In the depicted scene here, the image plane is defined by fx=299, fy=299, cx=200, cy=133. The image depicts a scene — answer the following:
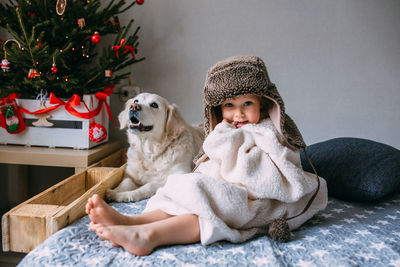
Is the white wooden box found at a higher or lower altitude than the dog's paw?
higher

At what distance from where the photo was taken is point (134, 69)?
7.22ft

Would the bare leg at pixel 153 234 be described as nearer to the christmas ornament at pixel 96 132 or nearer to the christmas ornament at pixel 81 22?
the christmas ornament at pixel 96 132

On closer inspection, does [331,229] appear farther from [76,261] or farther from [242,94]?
[76,261]

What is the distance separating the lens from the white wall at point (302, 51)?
208 centimetres

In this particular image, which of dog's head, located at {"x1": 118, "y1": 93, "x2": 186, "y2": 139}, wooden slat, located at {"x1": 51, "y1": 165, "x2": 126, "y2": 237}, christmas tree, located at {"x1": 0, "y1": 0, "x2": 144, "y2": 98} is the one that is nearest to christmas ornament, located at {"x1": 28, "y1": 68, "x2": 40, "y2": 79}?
christmas tree, located at {"x1": 0, "y1": 0, "x2": 144, "y2": 98}

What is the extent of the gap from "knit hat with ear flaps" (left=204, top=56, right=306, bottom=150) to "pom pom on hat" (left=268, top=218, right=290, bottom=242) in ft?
0.99

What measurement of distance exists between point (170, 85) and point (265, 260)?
5.29 ft

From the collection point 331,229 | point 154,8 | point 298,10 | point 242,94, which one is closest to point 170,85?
point 154,8

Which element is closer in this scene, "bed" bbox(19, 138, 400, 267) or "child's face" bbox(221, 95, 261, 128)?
"bed" bbox(19, 138, 400, 267)

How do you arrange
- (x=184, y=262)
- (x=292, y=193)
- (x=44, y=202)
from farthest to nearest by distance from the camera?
(x=44, y=202), (x=292, y=193), (x=184, y=262)

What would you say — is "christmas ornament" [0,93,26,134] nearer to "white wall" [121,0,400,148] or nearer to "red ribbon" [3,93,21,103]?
"red ribbon" [3,93,21,103]

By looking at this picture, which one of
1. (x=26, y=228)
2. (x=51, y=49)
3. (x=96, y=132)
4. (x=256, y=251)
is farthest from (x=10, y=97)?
(x=256, y=251)

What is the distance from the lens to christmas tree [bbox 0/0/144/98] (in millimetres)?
1509

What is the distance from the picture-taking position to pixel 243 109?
1165 millimetres
